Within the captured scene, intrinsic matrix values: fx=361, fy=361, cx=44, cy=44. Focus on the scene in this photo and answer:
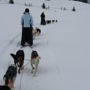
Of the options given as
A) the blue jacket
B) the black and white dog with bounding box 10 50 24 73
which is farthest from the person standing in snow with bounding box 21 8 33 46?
the black and white dog with bounding box 10 50 24 73

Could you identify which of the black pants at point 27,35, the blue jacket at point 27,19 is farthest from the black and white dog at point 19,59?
the black pants at point 27,35

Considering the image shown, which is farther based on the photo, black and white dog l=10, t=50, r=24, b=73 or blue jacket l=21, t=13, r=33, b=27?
blue jacket l=21, t=13, r=33, b=27

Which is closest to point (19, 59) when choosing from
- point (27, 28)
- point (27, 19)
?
point (27, 19)

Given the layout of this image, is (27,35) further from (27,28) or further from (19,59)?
(19,59)

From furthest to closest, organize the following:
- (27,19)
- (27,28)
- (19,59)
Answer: (27,28) → (27,19) → (19,59)

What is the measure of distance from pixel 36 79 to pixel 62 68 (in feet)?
5.66

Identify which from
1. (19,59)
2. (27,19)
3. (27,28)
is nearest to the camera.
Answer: (19,59)

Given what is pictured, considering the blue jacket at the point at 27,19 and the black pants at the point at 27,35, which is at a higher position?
the blue jacket at the point at 27,19

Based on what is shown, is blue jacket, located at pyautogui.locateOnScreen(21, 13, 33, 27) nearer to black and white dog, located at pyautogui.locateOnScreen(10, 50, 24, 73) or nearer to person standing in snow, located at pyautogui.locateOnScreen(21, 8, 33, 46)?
person standing in snow, located at pyautogui.locateOnScreen(21, 8, 33, 46)

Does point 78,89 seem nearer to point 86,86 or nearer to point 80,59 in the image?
point 86,86

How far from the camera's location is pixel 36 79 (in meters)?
9.45

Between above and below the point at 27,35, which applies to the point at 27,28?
above

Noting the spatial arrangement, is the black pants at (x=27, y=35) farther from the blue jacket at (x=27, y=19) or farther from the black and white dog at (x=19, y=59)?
the black and white dog at (x=19, y=59)

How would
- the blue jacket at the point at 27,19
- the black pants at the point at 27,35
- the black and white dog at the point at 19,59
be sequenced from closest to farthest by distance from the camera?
the black and white dog at the point at 19,59 < the blue jacket at the point at 27,19 < the black pants at the point at 27,35
